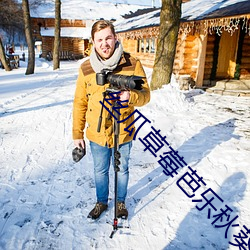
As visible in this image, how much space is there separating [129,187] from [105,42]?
1947 millimetres

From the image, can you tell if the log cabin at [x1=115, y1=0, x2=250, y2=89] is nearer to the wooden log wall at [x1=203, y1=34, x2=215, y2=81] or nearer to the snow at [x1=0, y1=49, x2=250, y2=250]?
the wooden log wall at [x1=203, y1=34, x2=215, y2=81]

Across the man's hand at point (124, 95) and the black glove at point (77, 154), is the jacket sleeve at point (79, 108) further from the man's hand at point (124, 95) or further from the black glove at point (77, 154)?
the man's hand at point (124, 95)

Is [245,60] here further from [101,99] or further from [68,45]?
[68,45]

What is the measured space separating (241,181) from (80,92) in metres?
Result: 2.59

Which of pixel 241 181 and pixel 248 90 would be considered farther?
pixel 248 90

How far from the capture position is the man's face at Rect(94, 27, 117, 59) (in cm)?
181

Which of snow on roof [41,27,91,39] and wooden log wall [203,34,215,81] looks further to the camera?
snow on roof [41,27,91,39]

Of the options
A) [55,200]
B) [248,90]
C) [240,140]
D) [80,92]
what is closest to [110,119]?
[80,92]

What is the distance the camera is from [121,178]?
2.37 metres

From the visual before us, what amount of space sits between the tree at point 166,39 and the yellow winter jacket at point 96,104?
5273 mm

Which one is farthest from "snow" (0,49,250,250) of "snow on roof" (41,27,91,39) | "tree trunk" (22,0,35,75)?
"snow on roof" (41,27,91,39)

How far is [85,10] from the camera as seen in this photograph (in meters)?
33.3

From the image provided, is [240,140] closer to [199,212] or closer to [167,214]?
[199,212]

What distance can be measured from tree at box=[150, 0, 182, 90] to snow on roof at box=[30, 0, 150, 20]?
91.4 feet
